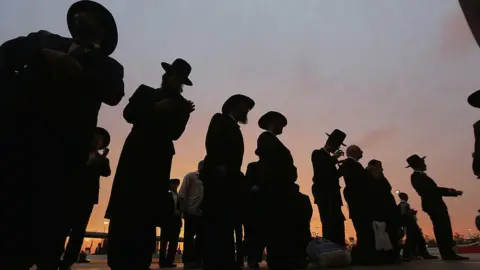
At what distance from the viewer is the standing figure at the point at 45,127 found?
6.00 feet

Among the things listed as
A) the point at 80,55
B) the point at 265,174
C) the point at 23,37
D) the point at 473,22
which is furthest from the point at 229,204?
the point at 473,22

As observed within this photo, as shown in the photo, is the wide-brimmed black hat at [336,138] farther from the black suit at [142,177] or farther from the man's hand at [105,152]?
the black suit at [142,177]

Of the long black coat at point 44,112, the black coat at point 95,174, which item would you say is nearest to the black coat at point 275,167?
the black coat at point 95,174

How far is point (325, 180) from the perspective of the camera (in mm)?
6332

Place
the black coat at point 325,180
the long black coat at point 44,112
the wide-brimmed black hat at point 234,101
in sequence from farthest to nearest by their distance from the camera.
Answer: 1. the black coat at point 325,180
2. the wide-brimmed black hat at point 234,101
3. the long black coat at point 44,112

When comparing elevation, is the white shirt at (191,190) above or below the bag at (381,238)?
above

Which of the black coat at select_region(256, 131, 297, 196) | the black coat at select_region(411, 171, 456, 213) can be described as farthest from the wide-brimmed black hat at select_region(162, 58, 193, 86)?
the black coat at select_region(411, 171, 456, 213)

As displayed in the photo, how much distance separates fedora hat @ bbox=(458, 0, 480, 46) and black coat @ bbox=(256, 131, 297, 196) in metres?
3.46

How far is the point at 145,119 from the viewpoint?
9.39ft

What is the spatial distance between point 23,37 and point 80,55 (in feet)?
0.99

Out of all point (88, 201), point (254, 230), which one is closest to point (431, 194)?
point (254, 230)

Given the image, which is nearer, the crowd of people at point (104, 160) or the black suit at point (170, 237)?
the crowd of people at point (104, 160)

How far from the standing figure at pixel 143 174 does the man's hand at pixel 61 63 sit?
90 centimetres

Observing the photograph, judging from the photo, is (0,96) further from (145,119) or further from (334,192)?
(334,192)
